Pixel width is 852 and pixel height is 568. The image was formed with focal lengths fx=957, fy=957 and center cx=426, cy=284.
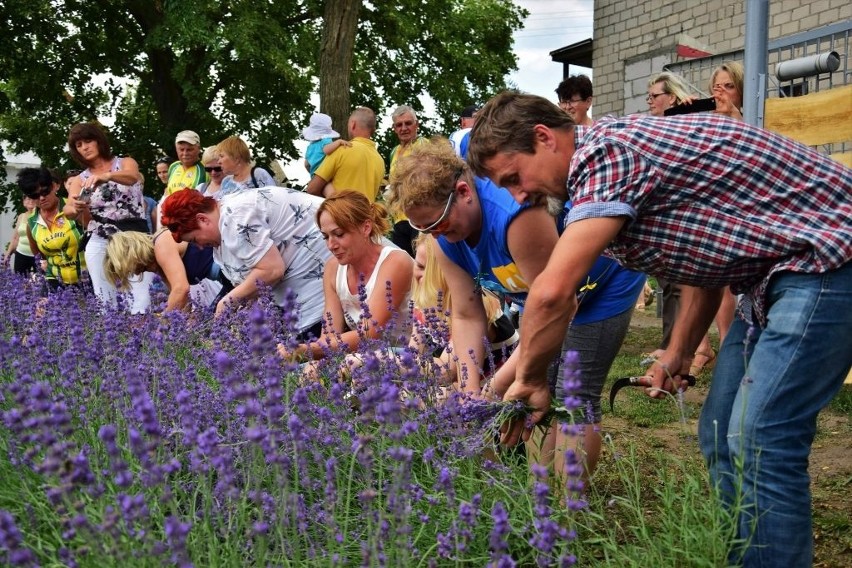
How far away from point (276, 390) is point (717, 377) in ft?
4.49

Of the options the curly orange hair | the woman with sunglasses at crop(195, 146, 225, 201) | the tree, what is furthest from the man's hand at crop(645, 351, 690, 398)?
the tree

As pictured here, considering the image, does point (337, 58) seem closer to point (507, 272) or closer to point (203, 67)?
point (203, 67)

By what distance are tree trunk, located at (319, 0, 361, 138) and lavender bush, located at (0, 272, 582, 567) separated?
8932 millimetres

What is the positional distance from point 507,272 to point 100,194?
16.4ft

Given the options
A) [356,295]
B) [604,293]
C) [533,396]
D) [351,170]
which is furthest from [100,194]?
[533,396]

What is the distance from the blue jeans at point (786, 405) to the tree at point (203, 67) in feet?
50.4

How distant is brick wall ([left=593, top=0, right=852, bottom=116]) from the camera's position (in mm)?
16125

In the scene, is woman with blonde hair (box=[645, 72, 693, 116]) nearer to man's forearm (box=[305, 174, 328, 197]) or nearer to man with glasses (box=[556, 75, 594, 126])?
man with glasses (box=[556, 75, 594, 126])

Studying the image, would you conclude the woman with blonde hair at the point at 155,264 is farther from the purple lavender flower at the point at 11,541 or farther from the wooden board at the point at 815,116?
the purple lavender flower at the point at 11,541

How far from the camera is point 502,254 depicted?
336 cm

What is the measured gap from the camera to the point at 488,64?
23.7 meters

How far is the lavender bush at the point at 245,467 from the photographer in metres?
1.88

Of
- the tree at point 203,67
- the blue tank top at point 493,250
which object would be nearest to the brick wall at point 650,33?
the tree at point 203,67

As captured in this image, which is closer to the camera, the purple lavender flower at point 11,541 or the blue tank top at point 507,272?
the purple lavender flower at point 11,541
